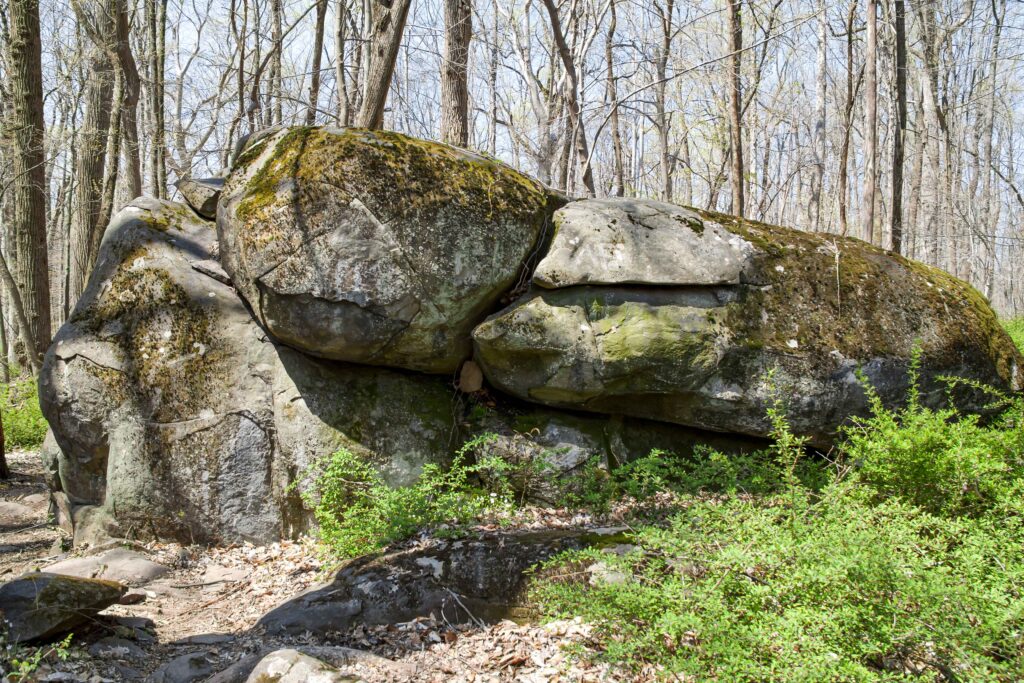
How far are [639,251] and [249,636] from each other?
4.17 m

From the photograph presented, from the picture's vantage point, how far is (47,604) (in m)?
3.71

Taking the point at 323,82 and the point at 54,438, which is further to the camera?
the point at 323,82

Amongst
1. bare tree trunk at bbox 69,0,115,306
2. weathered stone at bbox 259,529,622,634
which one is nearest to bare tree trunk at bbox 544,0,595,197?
weathered stone at bbox 259,529,622,634

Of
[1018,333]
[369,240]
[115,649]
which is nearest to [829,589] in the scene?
Result: [115,649]

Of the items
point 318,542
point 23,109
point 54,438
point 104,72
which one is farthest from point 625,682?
point 104,72

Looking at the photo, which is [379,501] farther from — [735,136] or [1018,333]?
[1018,333]

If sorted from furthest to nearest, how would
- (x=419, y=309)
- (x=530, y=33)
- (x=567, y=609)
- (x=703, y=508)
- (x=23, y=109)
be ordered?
1. (x=530, y=33)
2. (x=23, y=109)
3. (x=419, y=309)
4. (x=703, y=508)
5. (x=567, y=609)

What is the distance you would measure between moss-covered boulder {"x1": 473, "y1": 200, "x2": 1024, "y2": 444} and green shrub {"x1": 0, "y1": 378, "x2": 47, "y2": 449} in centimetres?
729

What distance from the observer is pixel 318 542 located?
5625 millimetres

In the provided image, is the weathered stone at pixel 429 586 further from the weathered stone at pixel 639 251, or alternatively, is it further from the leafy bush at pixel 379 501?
the weathered stone at pixel 639 251

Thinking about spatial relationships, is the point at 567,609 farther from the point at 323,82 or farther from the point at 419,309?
the point at 323,82

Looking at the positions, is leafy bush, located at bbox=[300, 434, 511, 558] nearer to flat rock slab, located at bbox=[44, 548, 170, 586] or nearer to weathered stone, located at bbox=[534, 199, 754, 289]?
flat rock slab, located at bbox=[44, 548, 170, 586]

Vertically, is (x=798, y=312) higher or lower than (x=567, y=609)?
higher

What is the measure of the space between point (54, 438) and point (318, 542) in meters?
2.85
